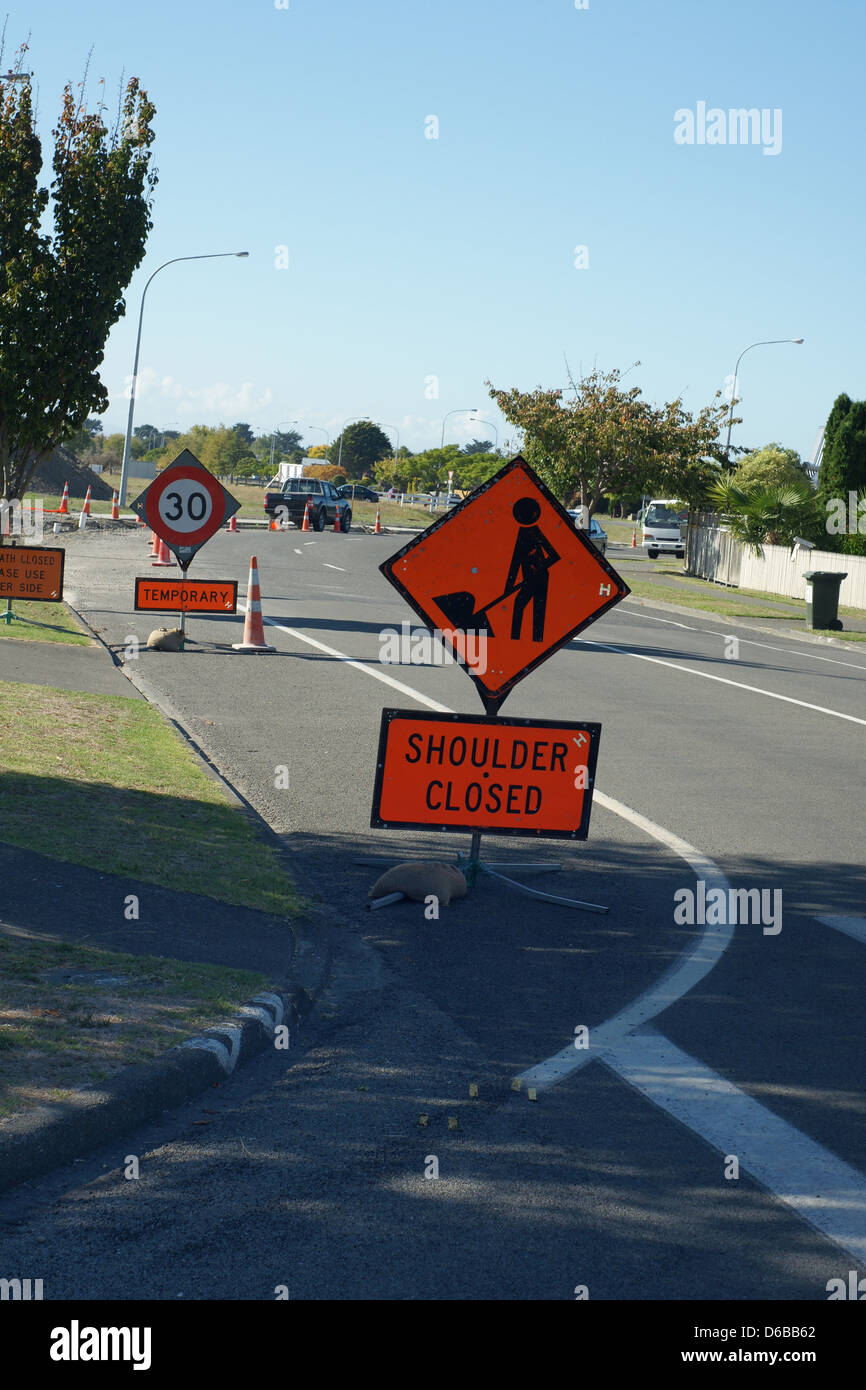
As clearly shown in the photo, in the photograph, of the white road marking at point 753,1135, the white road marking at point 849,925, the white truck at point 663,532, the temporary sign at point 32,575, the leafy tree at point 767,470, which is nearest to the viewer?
the white road marking at point 753,1135

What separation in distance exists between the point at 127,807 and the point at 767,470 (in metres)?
48.4

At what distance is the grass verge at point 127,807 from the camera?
24.5 ft

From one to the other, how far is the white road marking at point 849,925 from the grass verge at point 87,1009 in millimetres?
3148

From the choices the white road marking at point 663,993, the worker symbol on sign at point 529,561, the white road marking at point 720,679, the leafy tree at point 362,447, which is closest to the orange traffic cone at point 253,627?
the white road marking at point 720,679

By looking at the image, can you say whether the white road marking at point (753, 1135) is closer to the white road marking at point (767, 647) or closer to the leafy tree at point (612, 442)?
the white road marking at point (767, 647)

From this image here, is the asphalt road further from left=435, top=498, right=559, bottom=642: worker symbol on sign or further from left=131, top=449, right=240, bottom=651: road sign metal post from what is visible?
left=131, top=449, right=240, bottom=651: road sign metal post

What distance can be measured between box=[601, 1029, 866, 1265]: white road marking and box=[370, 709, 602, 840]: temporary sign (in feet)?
7.21

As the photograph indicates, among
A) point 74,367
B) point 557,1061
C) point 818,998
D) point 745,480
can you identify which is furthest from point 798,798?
point 745,480

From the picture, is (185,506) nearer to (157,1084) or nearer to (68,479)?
(157,1084)

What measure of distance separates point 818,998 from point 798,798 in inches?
185

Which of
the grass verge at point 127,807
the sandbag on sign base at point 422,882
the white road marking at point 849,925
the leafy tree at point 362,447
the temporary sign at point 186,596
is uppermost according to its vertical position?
the leafy tree at point 362,447

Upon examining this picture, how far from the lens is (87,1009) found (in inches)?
210

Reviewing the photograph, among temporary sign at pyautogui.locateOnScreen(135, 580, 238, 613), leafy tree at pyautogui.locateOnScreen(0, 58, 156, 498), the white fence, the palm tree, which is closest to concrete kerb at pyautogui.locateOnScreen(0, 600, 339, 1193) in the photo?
temporary sign at pyautogui.locateOnScreen(135, 580, 238, 613)
